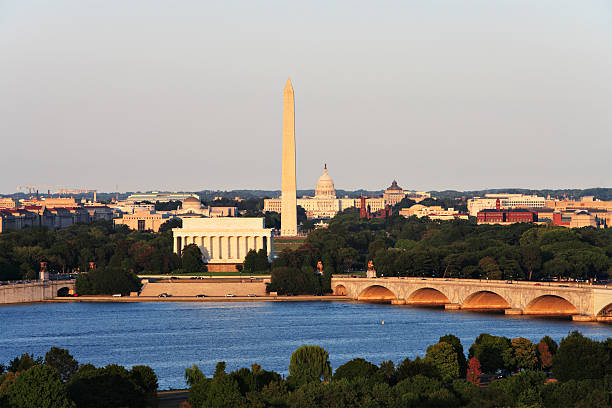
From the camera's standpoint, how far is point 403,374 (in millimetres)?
51031

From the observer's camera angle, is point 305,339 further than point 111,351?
Yes

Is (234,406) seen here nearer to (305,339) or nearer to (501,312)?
(305,339)

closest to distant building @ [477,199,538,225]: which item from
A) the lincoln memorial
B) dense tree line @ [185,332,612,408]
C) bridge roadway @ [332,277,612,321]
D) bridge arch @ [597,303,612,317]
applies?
the lincoln memorial

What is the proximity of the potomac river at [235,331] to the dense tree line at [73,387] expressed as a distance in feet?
23.6

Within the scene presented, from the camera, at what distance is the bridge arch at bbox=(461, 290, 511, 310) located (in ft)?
294

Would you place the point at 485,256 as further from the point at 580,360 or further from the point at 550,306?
the point at 580,360

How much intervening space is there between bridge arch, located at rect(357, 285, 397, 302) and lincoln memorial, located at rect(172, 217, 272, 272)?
28552 mm

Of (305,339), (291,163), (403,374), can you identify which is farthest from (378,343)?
(291,163)

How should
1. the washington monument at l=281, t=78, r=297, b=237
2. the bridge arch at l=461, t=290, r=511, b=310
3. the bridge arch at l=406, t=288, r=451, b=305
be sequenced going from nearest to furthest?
the bridge arch at l=461, t=290, r=511, b=310
the bridge arch at l=406, t=288, r=451, b=305
the washington monument at l=281, t=78, r=297, b=237

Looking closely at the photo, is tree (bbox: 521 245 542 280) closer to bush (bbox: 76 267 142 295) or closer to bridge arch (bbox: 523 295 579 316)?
bridge arch (bbox: 523 295 579 316)

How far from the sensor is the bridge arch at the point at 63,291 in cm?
10291

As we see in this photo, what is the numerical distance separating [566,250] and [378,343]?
38329 mm

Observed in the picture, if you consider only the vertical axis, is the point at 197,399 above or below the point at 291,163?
below

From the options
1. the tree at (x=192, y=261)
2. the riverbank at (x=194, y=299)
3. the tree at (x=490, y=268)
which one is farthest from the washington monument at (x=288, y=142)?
the tree at (x=490, y=268)
